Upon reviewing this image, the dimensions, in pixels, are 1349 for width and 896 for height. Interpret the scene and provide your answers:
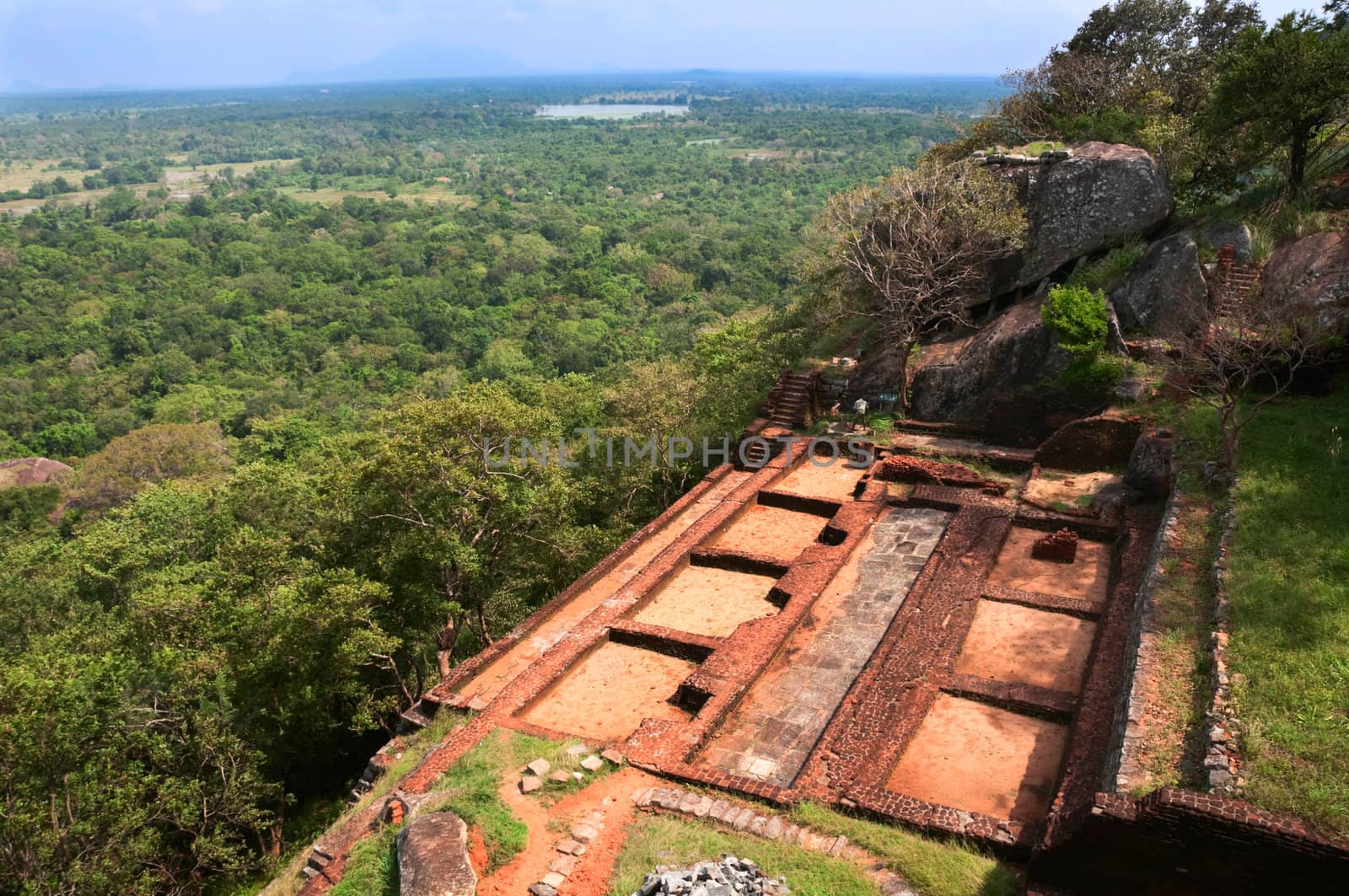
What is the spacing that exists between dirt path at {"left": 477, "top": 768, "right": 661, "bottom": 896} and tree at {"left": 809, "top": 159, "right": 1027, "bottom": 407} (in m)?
12.2

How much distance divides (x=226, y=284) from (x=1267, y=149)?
8511cm

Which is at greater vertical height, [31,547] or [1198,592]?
[1198,592]

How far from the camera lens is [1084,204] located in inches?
699

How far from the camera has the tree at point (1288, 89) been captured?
1459 centimetres

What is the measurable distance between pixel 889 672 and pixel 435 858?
5372 mm

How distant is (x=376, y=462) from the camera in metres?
12.7

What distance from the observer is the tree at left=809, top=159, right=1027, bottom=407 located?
1786 cm

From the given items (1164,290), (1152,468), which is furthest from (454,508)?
(1164,290)

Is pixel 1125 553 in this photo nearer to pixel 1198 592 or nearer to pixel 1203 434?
pixel 1198 592

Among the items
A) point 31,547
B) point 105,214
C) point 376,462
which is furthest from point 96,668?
point 105,214

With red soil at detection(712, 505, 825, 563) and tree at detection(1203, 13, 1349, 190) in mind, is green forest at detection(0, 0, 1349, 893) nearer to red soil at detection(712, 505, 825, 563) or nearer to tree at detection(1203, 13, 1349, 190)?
tree at detection(1203, 13, 1349, 190)

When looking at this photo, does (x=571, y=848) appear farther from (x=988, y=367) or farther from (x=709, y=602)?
(x=988, y=367)

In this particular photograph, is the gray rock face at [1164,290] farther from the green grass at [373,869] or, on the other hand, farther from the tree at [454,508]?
the green grass at [373,869]

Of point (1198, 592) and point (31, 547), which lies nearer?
point (1198, 592)
